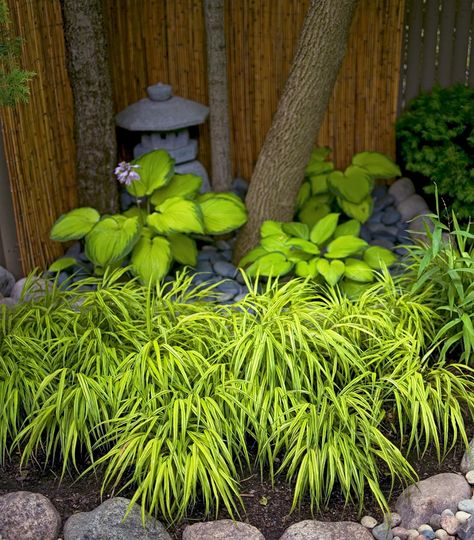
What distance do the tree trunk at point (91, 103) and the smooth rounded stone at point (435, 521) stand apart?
8.80ft

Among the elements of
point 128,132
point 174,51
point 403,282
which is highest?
point 174,51

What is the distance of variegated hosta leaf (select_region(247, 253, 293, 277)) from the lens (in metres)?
4.40

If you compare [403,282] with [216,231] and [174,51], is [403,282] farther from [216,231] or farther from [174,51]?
[174,51]

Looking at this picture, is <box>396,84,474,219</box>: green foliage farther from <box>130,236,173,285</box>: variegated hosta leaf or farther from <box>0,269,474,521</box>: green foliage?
<box>130,236,173,285</box>: variegated hosta leaf

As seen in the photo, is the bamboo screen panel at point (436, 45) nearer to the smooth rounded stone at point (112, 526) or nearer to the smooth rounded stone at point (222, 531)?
the smooth rounded stone at point (222, 531)

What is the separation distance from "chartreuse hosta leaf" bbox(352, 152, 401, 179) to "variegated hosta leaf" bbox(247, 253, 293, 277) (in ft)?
3.65

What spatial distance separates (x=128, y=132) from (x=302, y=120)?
125 cm

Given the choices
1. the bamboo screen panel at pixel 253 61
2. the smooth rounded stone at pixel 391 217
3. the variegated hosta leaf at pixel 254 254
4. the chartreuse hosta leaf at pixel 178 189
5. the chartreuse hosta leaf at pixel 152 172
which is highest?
the bamboo screen panel at pixel 253 61

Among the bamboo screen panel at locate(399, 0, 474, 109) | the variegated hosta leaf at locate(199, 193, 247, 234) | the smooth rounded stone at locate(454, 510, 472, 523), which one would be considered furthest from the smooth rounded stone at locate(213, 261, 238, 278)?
the smooth rounded stone at locate(454, 510, 472, 523)

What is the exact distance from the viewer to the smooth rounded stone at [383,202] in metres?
5.55

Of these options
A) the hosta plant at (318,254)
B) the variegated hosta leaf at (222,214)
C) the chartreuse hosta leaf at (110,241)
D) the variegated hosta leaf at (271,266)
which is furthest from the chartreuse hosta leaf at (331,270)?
the chartreuse hosta leaf at (110,241)

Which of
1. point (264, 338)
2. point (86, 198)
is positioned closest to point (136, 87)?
point (86, 198)

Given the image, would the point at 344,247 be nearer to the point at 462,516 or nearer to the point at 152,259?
the point at 152,259

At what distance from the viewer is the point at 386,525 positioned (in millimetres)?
3092
